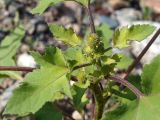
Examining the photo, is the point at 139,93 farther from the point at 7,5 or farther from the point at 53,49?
the point at 7,5

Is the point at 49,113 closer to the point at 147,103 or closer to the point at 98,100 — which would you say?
the point at 98,100

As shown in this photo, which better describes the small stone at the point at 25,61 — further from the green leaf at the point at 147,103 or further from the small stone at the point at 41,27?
the green leaf at the point at 147,103

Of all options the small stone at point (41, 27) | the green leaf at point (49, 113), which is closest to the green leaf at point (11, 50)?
the green leaf at point (49, 113)

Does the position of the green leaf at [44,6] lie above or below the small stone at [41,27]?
above

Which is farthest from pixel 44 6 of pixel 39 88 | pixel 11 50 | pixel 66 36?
pixel 11 50

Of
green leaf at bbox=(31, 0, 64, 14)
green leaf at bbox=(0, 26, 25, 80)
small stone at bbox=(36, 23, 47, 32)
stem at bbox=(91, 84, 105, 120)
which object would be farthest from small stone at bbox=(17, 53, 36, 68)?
green leaf at bbox=(31, 0, 64, 14)

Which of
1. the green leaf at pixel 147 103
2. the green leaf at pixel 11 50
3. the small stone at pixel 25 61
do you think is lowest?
the small stone at pixel 25 61

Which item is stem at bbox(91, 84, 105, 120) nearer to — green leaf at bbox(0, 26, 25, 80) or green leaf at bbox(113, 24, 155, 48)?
green leaf at bbox(113, 24, 155, 48)
